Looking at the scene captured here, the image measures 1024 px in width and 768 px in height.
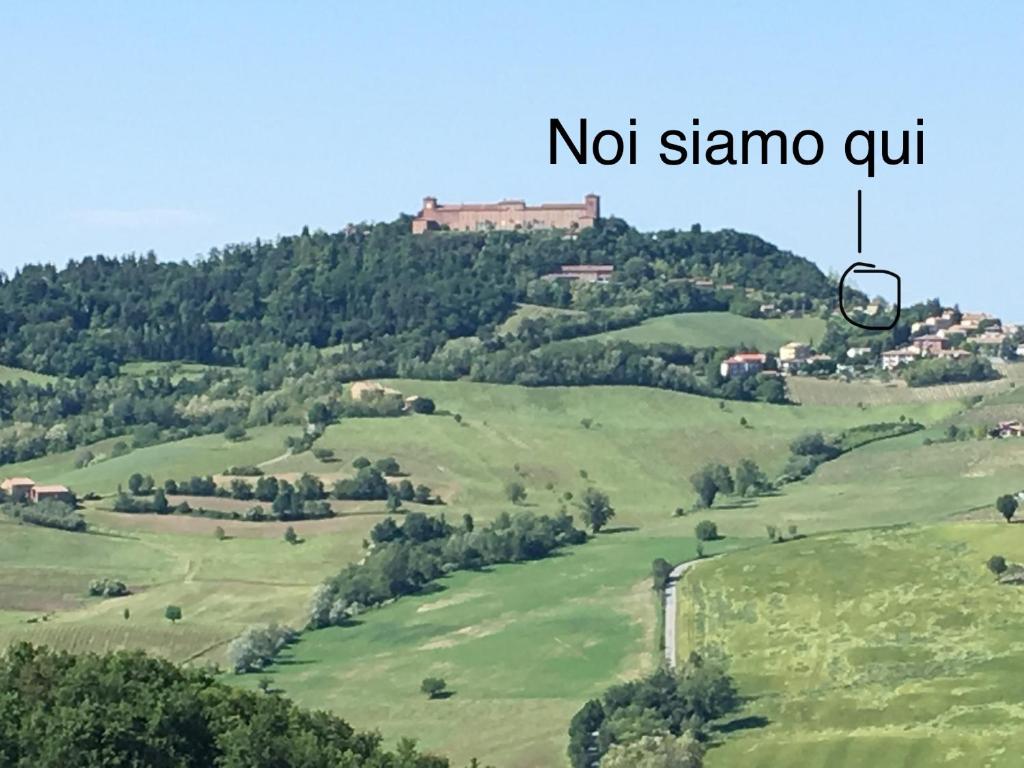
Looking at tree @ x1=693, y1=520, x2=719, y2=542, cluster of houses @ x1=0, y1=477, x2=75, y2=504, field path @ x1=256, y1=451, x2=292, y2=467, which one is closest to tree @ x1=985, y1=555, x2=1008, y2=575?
tree @ x1=693, y1=520, x2=719, y2=542

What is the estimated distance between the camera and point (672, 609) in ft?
341

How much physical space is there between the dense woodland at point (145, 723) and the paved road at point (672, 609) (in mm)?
39215

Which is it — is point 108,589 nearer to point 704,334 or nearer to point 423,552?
point 423,552

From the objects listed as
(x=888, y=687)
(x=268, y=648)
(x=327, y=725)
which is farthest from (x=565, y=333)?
(x=327, y=725)

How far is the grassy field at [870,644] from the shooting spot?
77.4 metres

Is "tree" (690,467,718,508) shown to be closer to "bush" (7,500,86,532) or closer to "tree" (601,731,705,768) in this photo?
"bush" (7,500,86,532)

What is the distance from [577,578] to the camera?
114m

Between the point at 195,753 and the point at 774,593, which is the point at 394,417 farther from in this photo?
the point at 195,753

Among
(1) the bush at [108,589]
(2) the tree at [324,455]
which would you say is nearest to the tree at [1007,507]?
(1) the bush at [108,589]

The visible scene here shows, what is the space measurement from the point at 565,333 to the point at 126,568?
70055mm

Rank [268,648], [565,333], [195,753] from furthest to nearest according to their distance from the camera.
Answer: [565,333] → [268,648] → [195,753]

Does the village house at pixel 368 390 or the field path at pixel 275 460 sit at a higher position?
the village house at pixel 368 390

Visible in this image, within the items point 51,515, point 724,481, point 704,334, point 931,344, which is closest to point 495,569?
point 51,515

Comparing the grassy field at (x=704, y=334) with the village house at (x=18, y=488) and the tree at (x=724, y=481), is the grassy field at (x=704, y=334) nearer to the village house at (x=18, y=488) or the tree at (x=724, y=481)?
the tree at (x=724, y=481)
